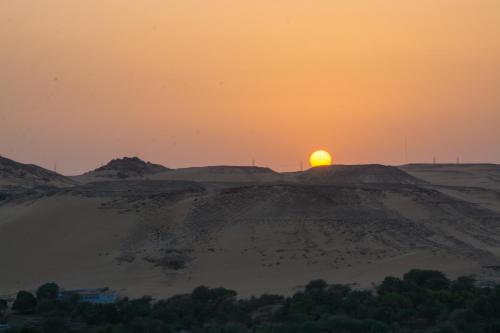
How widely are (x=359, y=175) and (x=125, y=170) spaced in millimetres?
35299

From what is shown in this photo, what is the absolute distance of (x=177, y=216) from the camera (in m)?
47.5

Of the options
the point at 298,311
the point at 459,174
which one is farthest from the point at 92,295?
the point at 459,174

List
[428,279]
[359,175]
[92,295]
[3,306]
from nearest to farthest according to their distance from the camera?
[3,306], [428,279], [92,295], [359,175]

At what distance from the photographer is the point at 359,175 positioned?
7350 cm

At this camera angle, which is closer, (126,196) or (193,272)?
(193,272)

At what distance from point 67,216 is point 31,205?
390cm

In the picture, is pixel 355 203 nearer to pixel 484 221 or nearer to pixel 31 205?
pixel 484 221

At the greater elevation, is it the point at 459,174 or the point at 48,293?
the point at 459,174

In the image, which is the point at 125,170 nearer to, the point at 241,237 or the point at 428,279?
the point at 241,237

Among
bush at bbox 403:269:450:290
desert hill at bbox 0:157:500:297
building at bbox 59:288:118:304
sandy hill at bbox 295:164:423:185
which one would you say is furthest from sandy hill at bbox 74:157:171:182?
bush at bbox 403:269:450:290

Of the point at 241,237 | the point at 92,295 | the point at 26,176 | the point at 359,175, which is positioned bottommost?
the point at 92,295

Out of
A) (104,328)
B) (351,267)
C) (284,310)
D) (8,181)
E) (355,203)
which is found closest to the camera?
(104,328)

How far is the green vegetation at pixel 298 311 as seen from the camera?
26280 mm

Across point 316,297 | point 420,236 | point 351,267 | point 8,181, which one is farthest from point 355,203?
point 8,181
